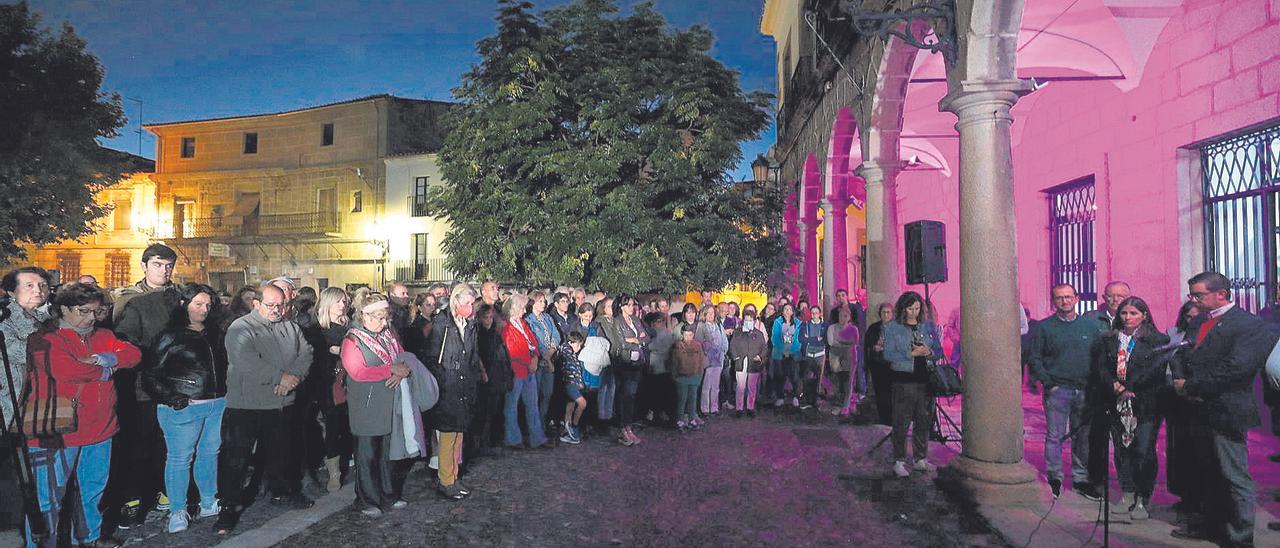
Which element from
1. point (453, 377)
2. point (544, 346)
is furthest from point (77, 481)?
point (544, 346)

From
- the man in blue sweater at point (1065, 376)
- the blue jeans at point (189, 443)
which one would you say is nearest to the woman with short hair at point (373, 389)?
the blue jeans at point (189, 443)

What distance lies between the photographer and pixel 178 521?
5.60m

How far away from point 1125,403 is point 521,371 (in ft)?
17.5

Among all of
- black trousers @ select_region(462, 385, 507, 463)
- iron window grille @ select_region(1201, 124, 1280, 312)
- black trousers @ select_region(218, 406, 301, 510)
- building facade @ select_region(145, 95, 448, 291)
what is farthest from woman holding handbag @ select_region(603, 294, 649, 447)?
building facade @ select_region(145, 95, 448, 291)

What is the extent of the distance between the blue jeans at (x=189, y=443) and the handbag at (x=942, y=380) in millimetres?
5828

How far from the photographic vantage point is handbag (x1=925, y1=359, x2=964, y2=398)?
24.8 feet

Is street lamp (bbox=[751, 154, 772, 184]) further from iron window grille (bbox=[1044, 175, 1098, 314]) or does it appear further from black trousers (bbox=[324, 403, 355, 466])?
black trousers (bbox=[324, 403, 355, 466])

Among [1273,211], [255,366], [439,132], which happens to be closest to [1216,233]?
[1273,211]

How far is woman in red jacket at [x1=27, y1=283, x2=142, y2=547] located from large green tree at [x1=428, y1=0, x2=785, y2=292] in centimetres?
1079

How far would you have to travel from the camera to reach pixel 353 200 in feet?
121

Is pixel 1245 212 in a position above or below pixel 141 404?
above

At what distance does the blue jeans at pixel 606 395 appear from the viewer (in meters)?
9.74

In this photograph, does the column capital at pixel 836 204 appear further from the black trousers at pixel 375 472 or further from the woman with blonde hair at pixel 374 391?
the black trousers at pixel 375 472

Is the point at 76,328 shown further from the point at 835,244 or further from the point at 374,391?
the point at 835,244
